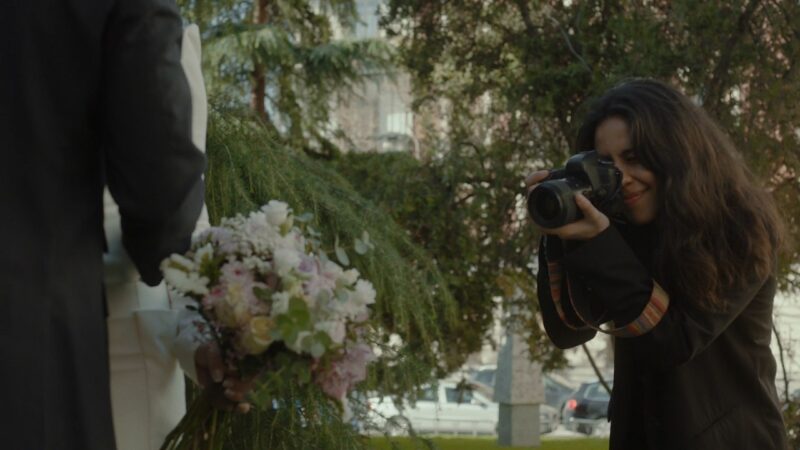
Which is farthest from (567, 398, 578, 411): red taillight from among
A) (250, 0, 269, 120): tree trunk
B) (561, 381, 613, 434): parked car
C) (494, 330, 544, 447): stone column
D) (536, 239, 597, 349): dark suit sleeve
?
(536, 239, 597, 349): dark suit sleeve

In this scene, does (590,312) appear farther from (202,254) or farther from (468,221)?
(468,221)

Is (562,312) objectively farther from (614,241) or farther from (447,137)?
(447,137)

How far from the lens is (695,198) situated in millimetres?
3135

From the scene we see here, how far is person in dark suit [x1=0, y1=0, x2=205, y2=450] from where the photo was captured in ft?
7.30

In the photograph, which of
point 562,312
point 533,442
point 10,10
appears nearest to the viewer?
point 10,10

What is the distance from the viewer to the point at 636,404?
3.17 meters

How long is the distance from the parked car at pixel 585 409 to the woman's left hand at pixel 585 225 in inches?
849

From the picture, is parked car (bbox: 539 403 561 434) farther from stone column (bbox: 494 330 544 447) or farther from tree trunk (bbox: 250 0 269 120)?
tree trunk (bbox: 250 0 269 120)

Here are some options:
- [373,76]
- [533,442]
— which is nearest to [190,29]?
[533,442]

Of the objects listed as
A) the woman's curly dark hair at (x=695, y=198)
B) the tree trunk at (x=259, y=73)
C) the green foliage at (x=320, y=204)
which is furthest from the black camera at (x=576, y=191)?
the tree trunk at (x=259, y=73)

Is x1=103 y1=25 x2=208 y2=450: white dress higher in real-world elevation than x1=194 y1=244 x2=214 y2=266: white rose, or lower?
lower

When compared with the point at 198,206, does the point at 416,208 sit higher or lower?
higher

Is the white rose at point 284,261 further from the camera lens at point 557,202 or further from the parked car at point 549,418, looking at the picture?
the parked car at point 549,418

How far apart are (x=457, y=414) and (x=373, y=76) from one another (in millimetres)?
9797
